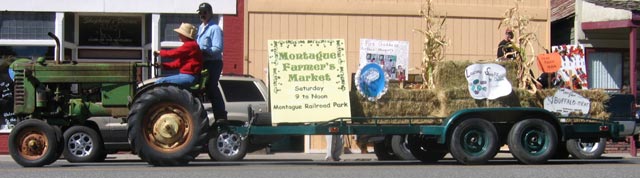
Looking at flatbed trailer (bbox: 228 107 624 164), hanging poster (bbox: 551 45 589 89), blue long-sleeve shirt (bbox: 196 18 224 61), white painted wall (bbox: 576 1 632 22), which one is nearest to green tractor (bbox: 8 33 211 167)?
blue long-sleeve shirt (bbox: 196 18 224 61)

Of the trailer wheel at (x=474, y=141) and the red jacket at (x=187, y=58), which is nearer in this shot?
the red jacket at (x=187, y=58)

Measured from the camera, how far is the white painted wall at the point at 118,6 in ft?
57.3

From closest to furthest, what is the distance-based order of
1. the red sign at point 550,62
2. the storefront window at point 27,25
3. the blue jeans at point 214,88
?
the blue jeans at point 214,88 → the red sign at point 550,62 → the storefront window at point 27,25

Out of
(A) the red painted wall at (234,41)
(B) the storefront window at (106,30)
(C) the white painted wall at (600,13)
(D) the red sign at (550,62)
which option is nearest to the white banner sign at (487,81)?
(D) the red sign at (550,62)

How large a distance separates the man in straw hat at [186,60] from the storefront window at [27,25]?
328 inches

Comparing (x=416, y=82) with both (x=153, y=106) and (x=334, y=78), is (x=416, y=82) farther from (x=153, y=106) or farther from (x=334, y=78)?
(x=153, y=106)

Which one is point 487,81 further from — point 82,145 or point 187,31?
point 82,145

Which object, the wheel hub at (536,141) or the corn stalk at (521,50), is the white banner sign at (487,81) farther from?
the wheel hub at (536,141)

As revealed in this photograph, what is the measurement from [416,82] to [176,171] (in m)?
4.29

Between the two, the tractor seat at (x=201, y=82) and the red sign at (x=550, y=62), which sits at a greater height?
the red sign at (x=550, y=62)

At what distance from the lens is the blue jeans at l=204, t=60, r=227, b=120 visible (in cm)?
1035

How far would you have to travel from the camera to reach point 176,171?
914cm

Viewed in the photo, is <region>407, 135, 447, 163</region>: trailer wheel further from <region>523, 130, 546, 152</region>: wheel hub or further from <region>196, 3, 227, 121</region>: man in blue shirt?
<region>196, 3, 227, 121</region>: man in blue shirt

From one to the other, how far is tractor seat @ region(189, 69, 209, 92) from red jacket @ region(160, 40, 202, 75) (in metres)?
0.15
